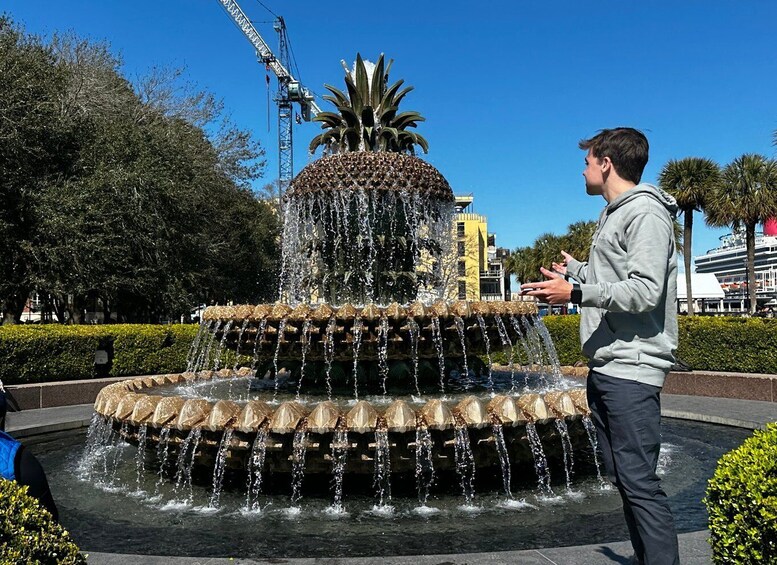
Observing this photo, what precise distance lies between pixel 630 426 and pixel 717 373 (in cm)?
1155

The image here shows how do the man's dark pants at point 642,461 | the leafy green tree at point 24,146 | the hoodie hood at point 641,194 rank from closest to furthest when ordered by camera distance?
the man's dark pants at point 642,461
the hoodie hood at point 641,194
the leafy green tree at point 24,146

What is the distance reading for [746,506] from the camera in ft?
8.55

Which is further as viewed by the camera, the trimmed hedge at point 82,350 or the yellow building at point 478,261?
the yellow building at point 478,261

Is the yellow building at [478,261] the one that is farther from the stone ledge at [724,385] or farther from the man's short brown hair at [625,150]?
the man's short brown hair at [625,150]

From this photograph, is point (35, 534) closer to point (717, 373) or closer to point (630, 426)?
point (630, 426)

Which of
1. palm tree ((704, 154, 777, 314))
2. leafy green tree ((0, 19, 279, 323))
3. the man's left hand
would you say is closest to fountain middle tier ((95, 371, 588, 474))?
the man's left hand

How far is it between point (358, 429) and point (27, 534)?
3.39 metres

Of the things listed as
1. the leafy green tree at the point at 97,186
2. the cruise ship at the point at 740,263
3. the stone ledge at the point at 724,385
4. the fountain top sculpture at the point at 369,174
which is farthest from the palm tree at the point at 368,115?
the cruise ship at the point at 740,263

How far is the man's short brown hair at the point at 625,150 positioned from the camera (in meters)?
2.91

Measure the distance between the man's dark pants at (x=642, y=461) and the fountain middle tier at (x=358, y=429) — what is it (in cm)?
289

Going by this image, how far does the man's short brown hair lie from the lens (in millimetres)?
2908

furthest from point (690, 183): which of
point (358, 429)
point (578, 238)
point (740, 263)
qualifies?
point (740, 263)

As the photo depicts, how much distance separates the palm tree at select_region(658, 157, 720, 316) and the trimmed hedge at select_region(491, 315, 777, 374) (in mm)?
22667

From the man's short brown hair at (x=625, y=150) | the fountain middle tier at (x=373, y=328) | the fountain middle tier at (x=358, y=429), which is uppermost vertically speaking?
the man's short brown hair at (x=625, y=150)
